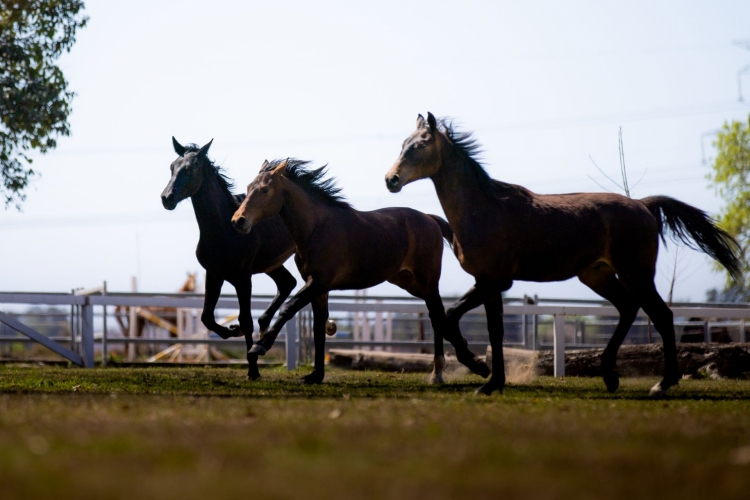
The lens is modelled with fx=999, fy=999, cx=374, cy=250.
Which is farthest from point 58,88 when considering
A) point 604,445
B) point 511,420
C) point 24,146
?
point 604,445

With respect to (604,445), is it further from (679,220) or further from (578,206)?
(679,220)

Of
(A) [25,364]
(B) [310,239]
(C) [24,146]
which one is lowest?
(A) [25,364]

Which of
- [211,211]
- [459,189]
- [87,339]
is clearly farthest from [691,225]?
[87,339]

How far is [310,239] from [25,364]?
782cm

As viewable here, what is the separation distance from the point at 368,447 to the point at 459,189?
16.6 ft

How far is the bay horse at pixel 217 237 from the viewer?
12172 millimetres

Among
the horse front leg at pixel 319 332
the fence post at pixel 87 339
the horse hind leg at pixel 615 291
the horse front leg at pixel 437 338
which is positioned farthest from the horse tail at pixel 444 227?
the fence post at pixel 87 339

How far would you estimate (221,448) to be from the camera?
4.61 meters

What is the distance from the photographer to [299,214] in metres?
10.8

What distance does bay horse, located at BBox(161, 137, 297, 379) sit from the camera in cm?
1217

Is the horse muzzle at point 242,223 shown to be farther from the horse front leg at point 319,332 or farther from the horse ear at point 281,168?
the horse front leg at point 319,332

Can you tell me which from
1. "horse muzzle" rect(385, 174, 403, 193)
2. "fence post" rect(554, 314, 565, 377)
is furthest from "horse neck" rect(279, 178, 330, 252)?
"fence post" rect(554, 314, 565, 377)

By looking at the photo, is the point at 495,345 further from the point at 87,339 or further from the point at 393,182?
the point at 87,339

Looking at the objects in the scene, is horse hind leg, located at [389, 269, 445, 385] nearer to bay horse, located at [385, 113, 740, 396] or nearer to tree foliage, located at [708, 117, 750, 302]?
bay horse, located at [385, 113, 740, 396]
